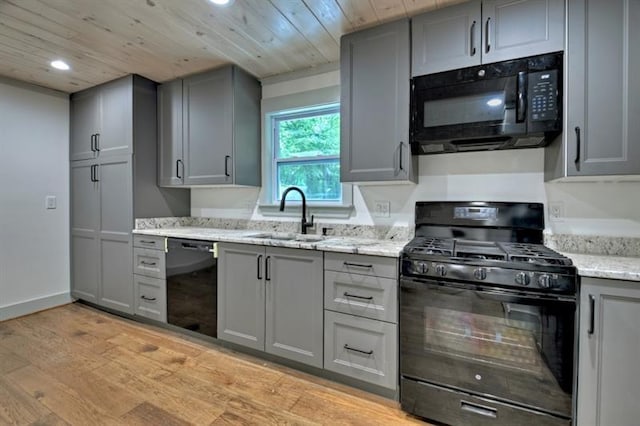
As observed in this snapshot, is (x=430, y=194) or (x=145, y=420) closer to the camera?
(x=145, y=420)

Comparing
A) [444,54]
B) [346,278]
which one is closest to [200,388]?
[346,278]

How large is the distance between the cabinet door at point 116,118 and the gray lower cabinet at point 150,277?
3.06 ft

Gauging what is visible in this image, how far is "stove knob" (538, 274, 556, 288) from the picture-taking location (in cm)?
145

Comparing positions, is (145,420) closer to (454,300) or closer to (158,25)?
(454,300)

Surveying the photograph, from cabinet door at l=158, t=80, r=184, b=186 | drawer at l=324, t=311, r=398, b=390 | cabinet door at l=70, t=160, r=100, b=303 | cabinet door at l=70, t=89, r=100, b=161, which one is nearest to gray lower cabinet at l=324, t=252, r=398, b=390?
drawer at l=324, t=311, r=398, b=390

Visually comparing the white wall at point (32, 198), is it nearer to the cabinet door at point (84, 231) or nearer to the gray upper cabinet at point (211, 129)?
the cabinet door at point (84, 231)

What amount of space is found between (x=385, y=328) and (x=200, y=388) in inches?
49.4

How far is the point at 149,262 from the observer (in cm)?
289

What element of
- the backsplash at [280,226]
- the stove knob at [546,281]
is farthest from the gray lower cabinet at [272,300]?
the stove knob at [546,281]

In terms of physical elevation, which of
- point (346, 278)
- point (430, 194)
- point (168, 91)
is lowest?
point (346, 278)

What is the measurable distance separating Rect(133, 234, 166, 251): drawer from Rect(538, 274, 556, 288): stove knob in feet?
9.07

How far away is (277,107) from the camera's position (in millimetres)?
2971

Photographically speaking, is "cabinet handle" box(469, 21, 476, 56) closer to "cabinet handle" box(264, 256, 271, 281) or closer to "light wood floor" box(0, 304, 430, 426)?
"cabinet handle" box(264, 256, 271, 281)

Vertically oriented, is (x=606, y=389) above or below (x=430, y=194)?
below
